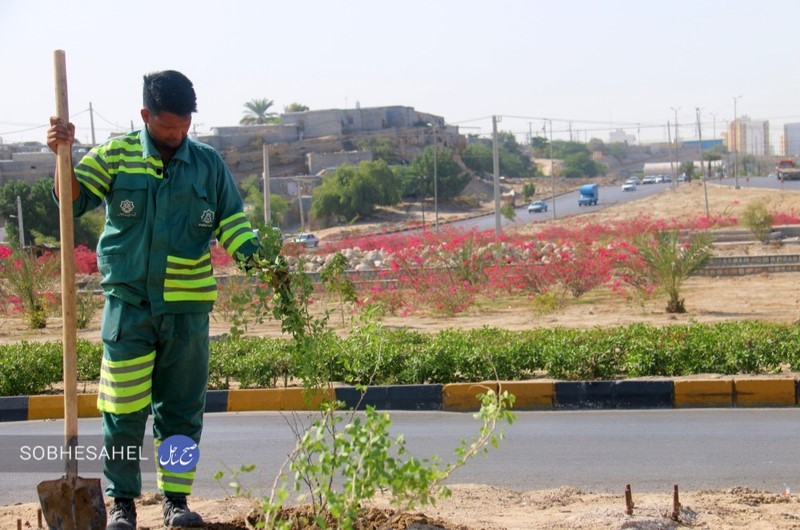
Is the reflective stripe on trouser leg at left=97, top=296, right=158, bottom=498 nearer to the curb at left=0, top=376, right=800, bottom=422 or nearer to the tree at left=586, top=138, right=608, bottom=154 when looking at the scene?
the curb at left=0, top=376, right=800, bottom=422

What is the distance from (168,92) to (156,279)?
0.76m

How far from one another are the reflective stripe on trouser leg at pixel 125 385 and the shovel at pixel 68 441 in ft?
0.43

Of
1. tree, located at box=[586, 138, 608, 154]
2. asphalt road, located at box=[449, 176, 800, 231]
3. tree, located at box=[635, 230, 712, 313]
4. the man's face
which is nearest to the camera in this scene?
the man's face

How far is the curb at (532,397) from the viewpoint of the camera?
862 cm

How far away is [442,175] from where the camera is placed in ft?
240

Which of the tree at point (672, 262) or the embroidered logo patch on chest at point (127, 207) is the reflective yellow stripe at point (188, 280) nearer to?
the embroidered logo patch on chest at point (127, 207)

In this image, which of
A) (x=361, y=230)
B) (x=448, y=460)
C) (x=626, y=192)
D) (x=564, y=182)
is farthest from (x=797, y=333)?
(x=564, y=182)

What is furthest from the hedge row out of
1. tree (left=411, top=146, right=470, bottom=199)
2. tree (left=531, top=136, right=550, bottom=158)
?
tree (left=531, top=136, right=550, bottom=158)

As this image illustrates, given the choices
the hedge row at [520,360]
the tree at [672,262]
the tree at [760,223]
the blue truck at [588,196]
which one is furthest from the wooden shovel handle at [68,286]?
the blue truck at [588,196]

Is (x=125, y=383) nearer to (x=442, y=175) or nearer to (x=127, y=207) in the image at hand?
(x=127, y=207)

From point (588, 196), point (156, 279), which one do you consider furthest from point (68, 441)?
point (588, 196)

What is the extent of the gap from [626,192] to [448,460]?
7848 centimetres

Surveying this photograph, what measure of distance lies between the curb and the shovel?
15.3 feet

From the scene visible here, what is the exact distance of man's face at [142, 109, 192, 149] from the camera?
4.18 meters
